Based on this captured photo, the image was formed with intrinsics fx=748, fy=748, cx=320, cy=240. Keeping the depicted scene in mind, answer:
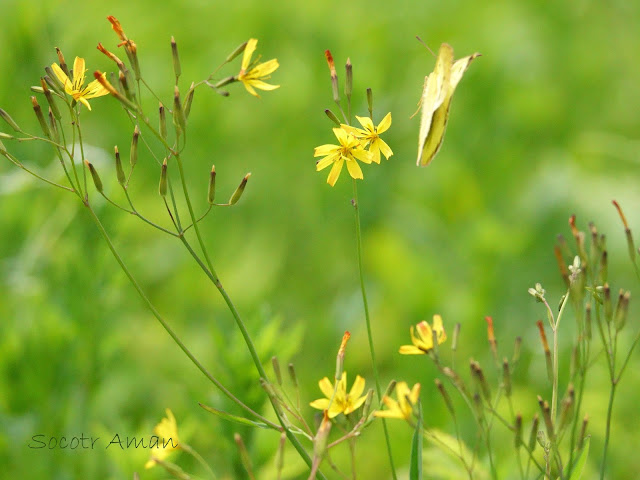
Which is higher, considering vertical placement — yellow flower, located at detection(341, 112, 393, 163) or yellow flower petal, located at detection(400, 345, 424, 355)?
yellow flower, located at detection(341, 112, 393, 163)

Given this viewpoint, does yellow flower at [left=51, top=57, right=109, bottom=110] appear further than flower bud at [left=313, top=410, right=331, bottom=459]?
Yes

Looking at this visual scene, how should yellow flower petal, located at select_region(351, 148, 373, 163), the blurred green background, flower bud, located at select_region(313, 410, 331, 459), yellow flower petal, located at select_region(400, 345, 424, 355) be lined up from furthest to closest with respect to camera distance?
the blurred green background, yellow flower petal, located at select_region(351, 148, 373, 163), yellow flower petal, located at select_region(400, 345, 424, 355), flower bud, located at select_region(313, 410, 331, 459)

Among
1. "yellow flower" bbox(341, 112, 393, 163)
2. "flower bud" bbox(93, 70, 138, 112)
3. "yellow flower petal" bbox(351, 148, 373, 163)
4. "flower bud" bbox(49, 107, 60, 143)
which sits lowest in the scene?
"yellow flower petal" bbox(351, 148, 373, 163)

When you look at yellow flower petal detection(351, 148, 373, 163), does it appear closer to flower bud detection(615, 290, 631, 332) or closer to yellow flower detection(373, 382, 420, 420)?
yellow flower detection(373, 382, 420, 420)

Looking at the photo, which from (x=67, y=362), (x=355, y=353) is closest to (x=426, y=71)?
(x=355, y=353)

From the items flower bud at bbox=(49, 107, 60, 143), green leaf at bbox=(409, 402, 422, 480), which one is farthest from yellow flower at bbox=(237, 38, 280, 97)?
green leaf at bbox=(409, 402, 422, 480)

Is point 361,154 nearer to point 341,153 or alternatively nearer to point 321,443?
point 341,153

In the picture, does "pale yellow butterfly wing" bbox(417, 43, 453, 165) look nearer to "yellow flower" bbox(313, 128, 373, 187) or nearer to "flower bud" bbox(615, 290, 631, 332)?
"yellow flower" bbox(313, 128, 373, 187)

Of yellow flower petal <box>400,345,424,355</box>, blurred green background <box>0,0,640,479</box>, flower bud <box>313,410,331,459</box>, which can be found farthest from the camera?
blurred green background <box>0,0,640,479</box>

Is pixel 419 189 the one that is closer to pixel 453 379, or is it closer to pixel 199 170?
pixel 199 170

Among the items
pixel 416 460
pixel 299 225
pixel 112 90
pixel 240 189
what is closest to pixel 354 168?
pixel 240 189

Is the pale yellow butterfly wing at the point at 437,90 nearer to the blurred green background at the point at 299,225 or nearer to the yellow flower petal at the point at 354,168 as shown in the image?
the yellow flower petal at the point at 354,168
